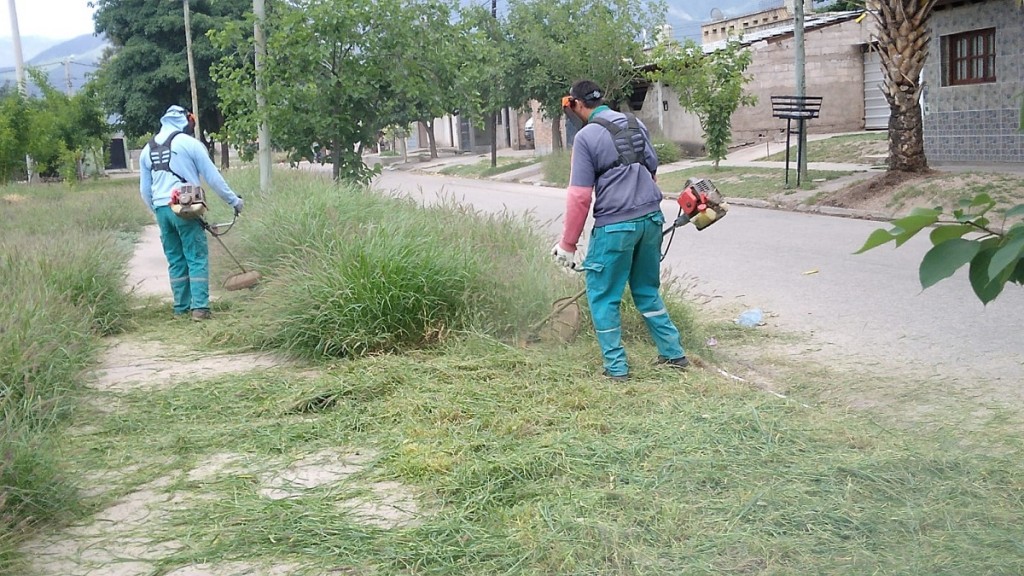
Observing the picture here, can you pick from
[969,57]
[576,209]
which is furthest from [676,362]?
[969,57]

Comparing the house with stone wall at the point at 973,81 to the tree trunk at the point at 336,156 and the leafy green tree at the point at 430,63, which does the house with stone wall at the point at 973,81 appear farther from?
the tree trunk at the point at 336,156

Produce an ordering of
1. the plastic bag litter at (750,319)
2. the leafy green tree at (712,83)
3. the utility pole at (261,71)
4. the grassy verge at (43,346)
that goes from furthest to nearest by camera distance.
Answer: the leafy green tree at (712,83)
the utility pole at (261,71)
the plastic bag litter at (750,319)
the grassy verge at (43,346)

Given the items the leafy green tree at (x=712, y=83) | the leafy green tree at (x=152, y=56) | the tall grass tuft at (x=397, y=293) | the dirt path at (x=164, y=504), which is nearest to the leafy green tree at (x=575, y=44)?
the leafy green tree at (x=712, y=83)

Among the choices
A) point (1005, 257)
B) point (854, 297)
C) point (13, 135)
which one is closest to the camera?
point (1005, 257)

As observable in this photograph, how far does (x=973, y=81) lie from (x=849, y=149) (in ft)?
12.8

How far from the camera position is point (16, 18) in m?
32.9

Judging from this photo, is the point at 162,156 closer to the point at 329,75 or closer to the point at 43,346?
the point at 43,346

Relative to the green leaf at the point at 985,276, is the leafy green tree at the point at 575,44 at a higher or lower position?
higher

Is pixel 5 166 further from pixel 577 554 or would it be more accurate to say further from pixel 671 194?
pixel 577 554

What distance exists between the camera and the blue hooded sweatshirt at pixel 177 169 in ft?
30.1

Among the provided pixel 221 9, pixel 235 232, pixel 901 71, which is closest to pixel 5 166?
pixel 221 9

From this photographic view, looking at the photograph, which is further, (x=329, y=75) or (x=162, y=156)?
(x=329, y=75)

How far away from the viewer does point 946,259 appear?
6.97ft

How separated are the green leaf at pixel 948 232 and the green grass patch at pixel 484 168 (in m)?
33.7
